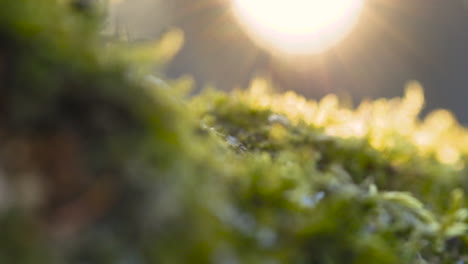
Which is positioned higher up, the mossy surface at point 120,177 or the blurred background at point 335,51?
the blurred background at point 335,51

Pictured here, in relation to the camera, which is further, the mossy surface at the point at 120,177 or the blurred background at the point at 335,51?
the blurred background at the point at 335,51

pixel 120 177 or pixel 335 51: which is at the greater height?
pixel 335 51

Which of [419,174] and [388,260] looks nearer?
[388,260]

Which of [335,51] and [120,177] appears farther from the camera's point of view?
[335,51]

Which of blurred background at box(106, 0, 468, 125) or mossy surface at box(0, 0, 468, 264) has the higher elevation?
blurred background at box(106, 0, 468, 125)

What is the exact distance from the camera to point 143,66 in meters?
0.78

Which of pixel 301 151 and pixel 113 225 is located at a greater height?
pixel 301 151

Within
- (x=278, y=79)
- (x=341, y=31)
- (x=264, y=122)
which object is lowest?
(x=264, y=122)

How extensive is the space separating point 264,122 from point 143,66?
1.15 meters

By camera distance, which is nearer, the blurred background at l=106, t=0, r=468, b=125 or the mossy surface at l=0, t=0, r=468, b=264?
the mossy surface at l=0, t=0, r=468, b=264

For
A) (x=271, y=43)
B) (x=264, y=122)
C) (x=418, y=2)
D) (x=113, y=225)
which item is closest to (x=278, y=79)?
(x=271, y=43)

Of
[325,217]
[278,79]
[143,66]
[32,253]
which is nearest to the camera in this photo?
[32,253]

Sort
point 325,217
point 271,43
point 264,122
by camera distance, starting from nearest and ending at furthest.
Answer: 1. point 325,217
2. point 264,122
3. point 271,43

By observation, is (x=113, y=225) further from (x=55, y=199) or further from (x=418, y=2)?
(x=418, y=2)
